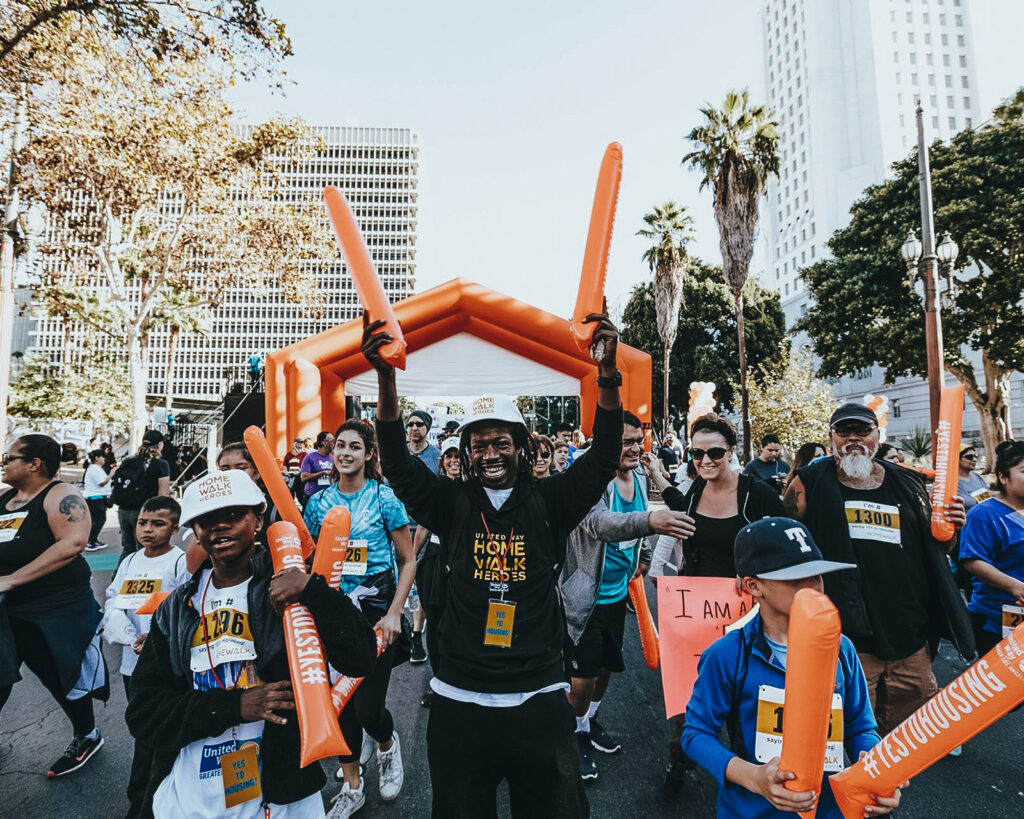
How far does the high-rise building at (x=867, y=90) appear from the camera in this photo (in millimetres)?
61906

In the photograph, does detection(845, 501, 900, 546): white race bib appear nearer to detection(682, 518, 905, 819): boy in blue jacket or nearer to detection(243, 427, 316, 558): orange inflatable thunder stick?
detection(682, 518, 905, 819): boy in blue jacket

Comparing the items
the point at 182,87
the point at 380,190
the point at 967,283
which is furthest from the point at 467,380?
the point at 380,190

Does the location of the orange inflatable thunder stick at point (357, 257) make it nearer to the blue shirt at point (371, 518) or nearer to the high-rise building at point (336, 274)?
the blue shirt at point (371, 518)

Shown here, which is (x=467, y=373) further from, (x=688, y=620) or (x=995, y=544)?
(x=995, y=544)

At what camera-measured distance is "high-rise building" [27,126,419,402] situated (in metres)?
99.8

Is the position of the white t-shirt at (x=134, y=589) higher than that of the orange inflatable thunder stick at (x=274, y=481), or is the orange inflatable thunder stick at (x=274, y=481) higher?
the orange inflatable thunder stick at (x=274, y=481)

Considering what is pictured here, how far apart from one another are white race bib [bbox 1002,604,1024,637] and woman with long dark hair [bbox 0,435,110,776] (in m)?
5.37

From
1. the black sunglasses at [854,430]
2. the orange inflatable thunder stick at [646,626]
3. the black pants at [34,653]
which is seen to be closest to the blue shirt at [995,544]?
the black sunglasses at [854,430]

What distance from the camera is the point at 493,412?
227cm

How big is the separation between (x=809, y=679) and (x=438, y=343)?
12948 millimetres

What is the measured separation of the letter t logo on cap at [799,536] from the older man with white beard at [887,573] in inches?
62.3

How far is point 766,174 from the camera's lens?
1652 centimetres

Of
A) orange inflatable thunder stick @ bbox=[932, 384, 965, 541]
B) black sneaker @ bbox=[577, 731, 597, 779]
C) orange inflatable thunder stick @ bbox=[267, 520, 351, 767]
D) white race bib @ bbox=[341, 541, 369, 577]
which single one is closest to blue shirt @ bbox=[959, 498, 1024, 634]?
orange inflatable thunder stick @ bbox=[932, 384, 965, 541]

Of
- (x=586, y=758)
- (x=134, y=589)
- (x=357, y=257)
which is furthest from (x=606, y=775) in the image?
(x=357, y=257)
